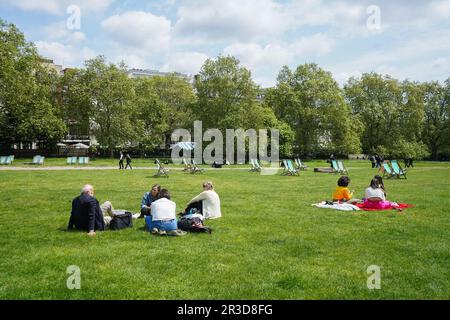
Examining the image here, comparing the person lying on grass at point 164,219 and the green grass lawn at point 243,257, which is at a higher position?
the person lying on grass at point 164,219

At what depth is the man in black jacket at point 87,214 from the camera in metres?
8.98

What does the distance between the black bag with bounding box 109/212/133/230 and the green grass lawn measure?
0.27m

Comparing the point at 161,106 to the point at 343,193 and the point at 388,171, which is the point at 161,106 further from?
the point at 343,193

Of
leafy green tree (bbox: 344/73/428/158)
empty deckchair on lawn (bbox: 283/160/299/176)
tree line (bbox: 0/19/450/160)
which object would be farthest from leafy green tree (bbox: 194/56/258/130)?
empty deckchair on lawn (bbox: 283/160/299/176)

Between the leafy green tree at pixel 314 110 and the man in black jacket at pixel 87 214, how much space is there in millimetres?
53683

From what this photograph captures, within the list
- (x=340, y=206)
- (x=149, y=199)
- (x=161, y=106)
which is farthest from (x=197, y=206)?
(x=161, y=106)

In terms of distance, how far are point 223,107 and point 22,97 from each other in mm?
24727

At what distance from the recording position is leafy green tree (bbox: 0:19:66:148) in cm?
4166

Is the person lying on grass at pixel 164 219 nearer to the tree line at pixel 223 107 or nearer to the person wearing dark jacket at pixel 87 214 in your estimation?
the person wearing dark jacket at pixel 87 214

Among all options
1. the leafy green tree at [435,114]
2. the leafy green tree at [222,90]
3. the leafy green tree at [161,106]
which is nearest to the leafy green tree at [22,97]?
the leafy green tree at [161,106]

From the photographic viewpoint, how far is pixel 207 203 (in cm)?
1082

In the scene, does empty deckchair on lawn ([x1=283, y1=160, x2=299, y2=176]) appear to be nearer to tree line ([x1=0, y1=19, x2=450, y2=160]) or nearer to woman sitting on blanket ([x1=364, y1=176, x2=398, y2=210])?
woman sitting on blanket ([x1=364, y1=176, x2=398, y2=210])

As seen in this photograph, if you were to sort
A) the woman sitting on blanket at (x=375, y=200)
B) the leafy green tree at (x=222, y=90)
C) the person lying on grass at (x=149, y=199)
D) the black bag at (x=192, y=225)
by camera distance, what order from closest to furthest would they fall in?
the black bag at (x=192, y=225)
the person lying on grass at (x=149, y=199)
the woman sitting on blanket at (x=375, y=200)
the leafy green tree at (x=222, y=90)
